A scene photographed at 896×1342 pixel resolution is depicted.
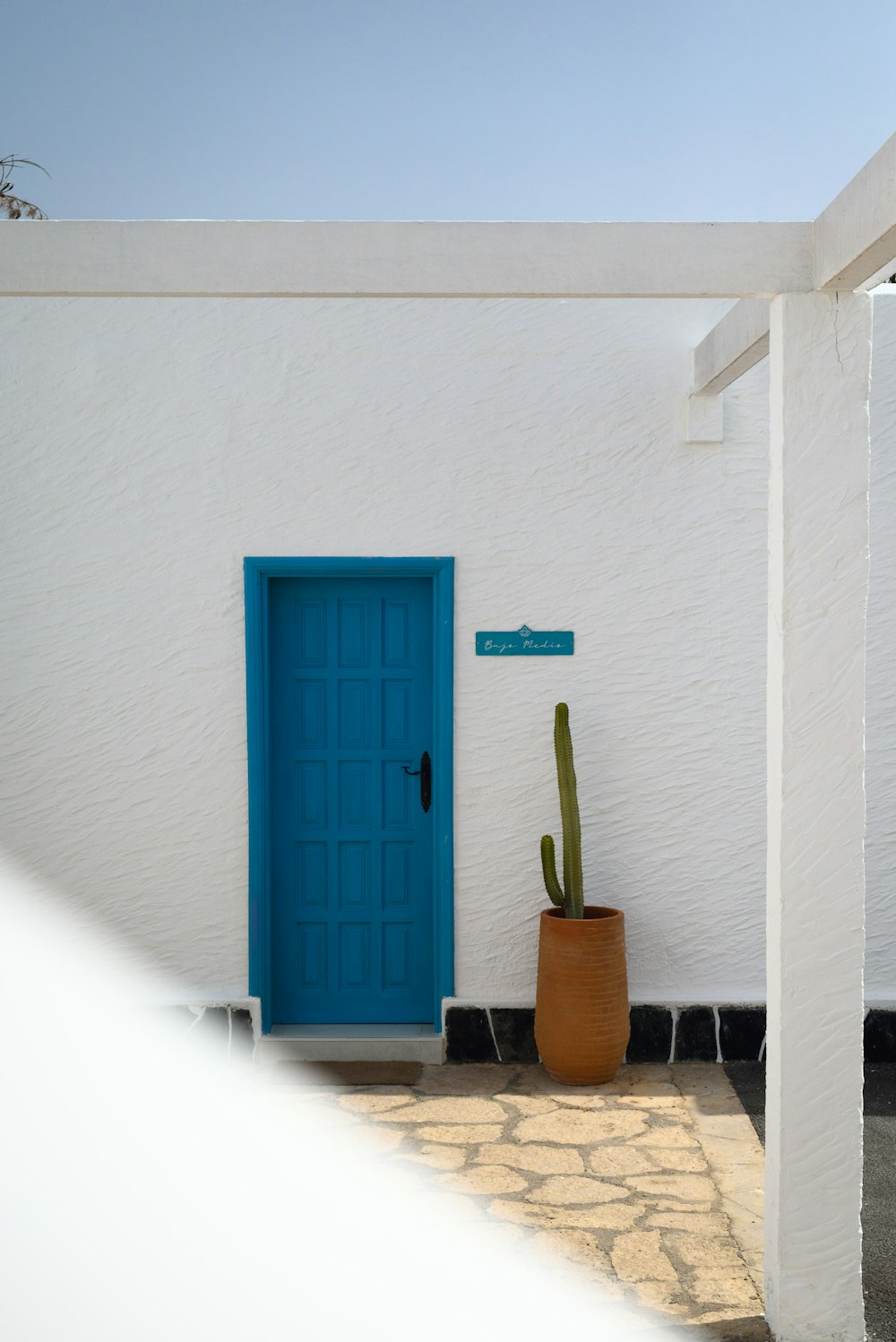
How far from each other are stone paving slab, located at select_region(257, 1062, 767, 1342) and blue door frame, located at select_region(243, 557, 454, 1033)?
52 cm

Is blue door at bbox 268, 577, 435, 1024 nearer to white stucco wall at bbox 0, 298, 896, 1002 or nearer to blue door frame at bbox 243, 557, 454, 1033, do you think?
blue door frame at bbox 243, 557, 454, 1033

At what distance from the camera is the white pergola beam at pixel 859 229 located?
229 centimetres

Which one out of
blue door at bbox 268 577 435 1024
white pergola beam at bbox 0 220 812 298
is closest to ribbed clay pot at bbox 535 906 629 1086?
blue door at bbox 268 577 435 1024

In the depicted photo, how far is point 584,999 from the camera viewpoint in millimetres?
4336

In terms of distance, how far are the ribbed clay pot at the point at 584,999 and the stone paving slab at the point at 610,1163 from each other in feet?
0.40

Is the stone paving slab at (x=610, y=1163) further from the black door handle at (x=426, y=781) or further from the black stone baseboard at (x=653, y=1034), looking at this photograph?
the black door handle at (x=426, y=781)

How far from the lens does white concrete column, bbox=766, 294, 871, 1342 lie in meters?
2.65

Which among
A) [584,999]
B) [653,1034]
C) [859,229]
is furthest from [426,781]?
[859,229]

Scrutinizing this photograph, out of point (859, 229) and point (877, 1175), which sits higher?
point (859, 229)

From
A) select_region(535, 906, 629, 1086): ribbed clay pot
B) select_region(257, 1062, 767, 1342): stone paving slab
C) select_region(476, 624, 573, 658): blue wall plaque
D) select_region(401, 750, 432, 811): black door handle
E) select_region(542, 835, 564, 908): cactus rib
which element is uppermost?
select_region(476, 624, 573, 658): blue wall plaque

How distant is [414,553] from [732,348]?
157cm

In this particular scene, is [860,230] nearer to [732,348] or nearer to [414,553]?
[732,348]

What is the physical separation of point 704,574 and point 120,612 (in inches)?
102

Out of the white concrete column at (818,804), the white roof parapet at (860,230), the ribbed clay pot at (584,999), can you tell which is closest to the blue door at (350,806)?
the ribbed clay pot at (584,999)
